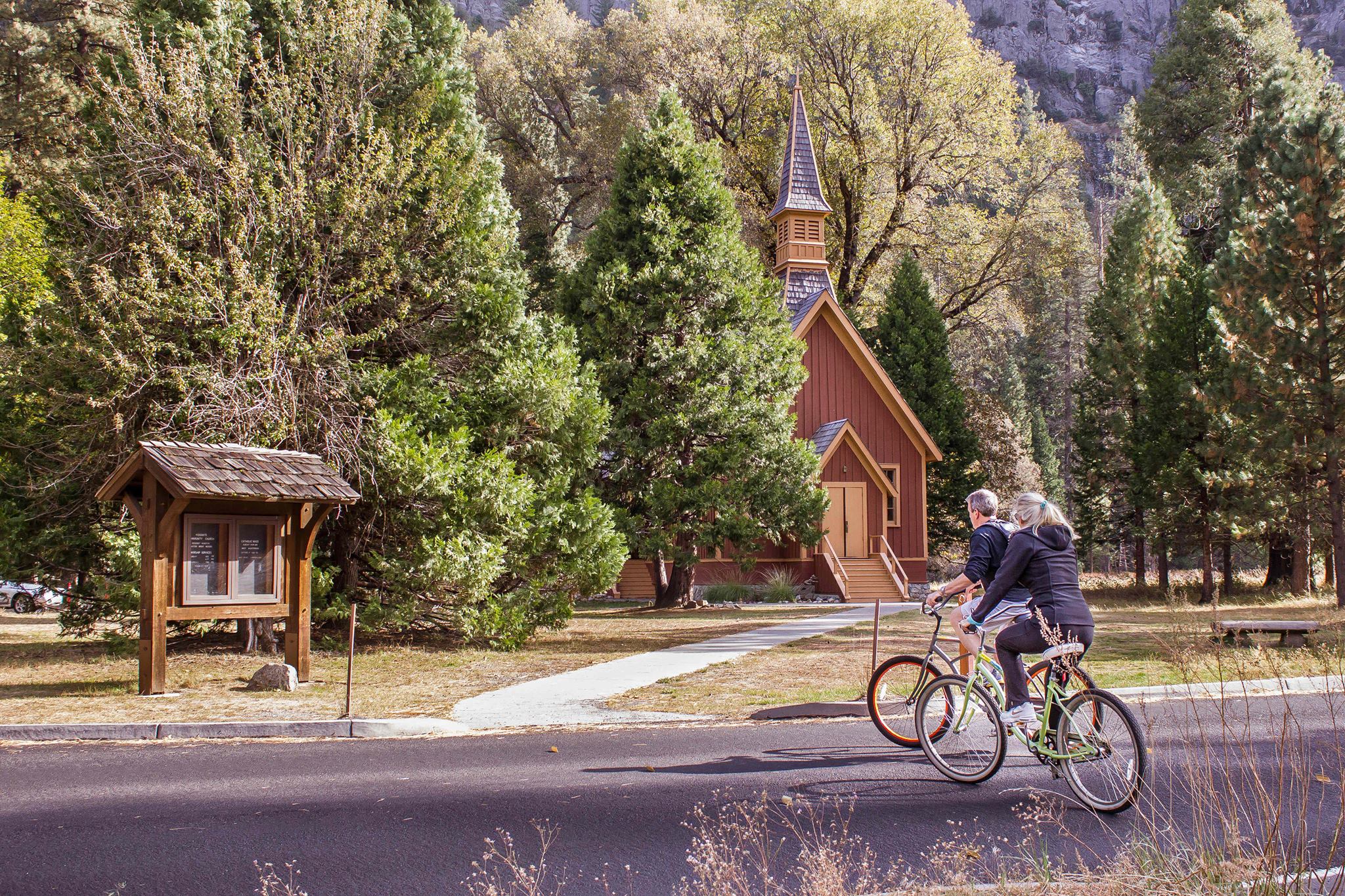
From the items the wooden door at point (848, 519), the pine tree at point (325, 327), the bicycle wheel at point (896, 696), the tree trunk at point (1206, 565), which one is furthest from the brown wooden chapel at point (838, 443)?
the bicycle wheel at point (896, 696)

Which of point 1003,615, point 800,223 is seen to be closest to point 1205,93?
point 800,223

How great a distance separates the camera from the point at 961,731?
7184 mm

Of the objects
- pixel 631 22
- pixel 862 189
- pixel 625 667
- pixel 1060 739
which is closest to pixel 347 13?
pixel 625 667

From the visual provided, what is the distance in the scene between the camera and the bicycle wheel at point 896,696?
8039 mm

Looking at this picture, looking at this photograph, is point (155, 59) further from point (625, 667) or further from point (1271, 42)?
point (1271, 42)

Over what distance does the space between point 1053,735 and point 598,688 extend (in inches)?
251

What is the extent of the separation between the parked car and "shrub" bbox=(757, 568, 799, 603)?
24506 millimetres

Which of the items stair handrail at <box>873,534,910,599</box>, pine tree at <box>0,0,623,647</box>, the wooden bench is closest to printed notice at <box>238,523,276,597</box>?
pine tree at <box>0,0,623,647</box>

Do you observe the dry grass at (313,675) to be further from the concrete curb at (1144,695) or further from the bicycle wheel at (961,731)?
the bicycle wheel at (961,731)

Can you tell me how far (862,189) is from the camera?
3900cm

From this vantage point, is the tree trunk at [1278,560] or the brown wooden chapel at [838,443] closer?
the brown wooden chapel at [838,443]

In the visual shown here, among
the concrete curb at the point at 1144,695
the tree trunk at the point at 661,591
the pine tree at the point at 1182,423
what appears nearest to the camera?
the concrete curb at the point at 1144,695

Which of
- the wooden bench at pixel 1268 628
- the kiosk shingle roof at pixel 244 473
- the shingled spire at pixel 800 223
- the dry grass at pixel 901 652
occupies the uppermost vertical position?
the shingled spire at pixel 800 223

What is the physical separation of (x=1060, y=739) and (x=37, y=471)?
14.3 metres
